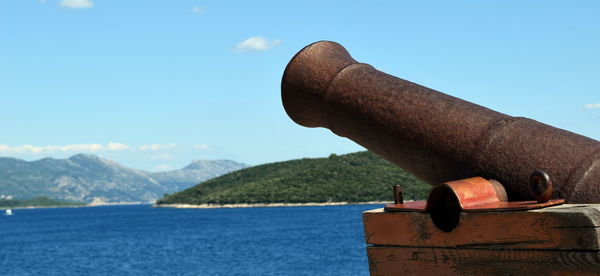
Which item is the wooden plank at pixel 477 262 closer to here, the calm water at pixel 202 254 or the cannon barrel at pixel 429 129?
the cannon barrel at pixel 429 129

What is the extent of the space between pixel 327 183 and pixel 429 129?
137428mm

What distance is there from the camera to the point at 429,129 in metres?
4.12

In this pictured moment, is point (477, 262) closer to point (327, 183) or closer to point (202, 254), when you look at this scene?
point (202, 254)

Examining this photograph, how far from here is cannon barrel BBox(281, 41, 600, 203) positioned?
12.2 feet

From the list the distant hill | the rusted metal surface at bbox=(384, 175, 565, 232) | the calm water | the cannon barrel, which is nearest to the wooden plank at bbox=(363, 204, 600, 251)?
the rusted metal surface at bbox=(384, 175, 565, 232)

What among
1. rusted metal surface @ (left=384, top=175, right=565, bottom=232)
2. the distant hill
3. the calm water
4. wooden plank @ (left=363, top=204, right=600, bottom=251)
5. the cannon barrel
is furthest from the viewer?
the distant hill

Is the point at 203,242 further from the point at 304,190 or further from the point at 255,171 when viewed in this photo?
the point at 255,171

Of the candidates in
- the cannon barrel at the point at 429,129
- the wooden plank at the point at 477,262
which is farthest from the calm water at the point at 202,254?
the wooden plank at the point at 477,262

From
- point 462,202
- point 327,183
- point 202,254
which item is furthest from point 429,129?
point 327,183

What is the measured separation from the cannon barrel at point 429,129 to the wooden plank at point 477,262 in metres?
0.47

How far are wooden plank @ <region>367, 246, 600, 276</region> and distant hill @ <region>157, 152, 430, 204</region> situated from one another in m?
114

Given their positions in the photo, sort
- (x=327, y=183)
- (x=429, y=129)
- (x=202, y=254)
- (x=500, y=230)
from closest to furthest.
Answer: (x=500, y=230), (x=429, y=129), (x=202, y=254), (x=327, y=183)

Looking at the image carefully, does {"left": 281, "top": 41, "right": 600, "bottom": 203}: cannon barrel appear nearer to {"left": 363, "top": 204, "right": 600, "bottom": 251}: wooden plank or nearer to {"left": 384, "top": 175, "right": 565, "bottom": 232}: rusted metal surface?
{"left": 384, "top": 175, "right": 565, "bottom": 232}: rusted metal surface

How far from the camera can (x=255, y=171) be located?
175875mm
